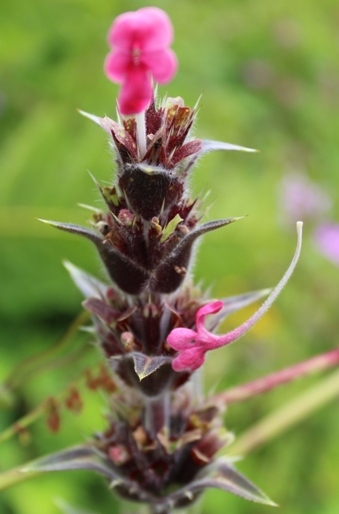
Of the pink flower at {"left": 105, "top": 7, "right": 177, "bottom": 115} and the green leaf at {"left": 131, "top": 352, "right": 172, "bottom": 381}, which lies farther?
the green leaf at {"left": 131, "top": 352, "right": 172, "bottom": 381}

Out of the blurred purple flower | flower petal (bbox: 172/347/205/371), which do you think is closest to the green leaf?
flower petal (bbox: 172/347/205/371)

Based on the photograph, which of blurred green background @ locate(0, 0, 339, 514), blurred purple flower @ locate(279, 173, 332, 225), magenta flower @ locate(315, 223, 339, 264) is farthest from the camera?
blurred purple flower @ locate(279, 173, 332, 225)

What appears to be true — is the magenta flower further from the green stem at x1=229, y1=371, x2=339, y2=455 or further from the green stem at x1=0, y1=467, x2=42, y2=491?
the green stem at x1=0, y1=467, x2=42, y2=491

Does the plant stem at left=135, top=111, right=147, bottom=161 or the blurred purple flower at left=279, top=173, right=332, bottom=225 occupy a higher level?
the plant stem at left=135, top=111, right=147, bottom=161

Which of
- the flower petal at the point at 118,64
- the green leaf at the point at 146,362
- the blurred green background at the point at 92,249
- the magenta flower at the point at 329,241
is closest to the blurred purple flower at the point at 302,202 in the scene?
the blurred green background at the point at 92,249

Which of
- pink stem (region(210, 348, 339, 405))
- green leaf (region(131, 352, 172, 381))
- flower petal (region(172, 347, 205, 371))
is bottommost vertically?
pink stem (region(210, 348, 339, 405))

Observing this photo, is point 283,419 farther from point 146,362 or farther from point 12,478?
point 146,362

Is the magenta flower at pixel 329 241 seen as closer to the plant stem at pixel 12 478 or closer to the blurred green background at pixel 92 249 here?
the blurred green background at pixel 92 249
